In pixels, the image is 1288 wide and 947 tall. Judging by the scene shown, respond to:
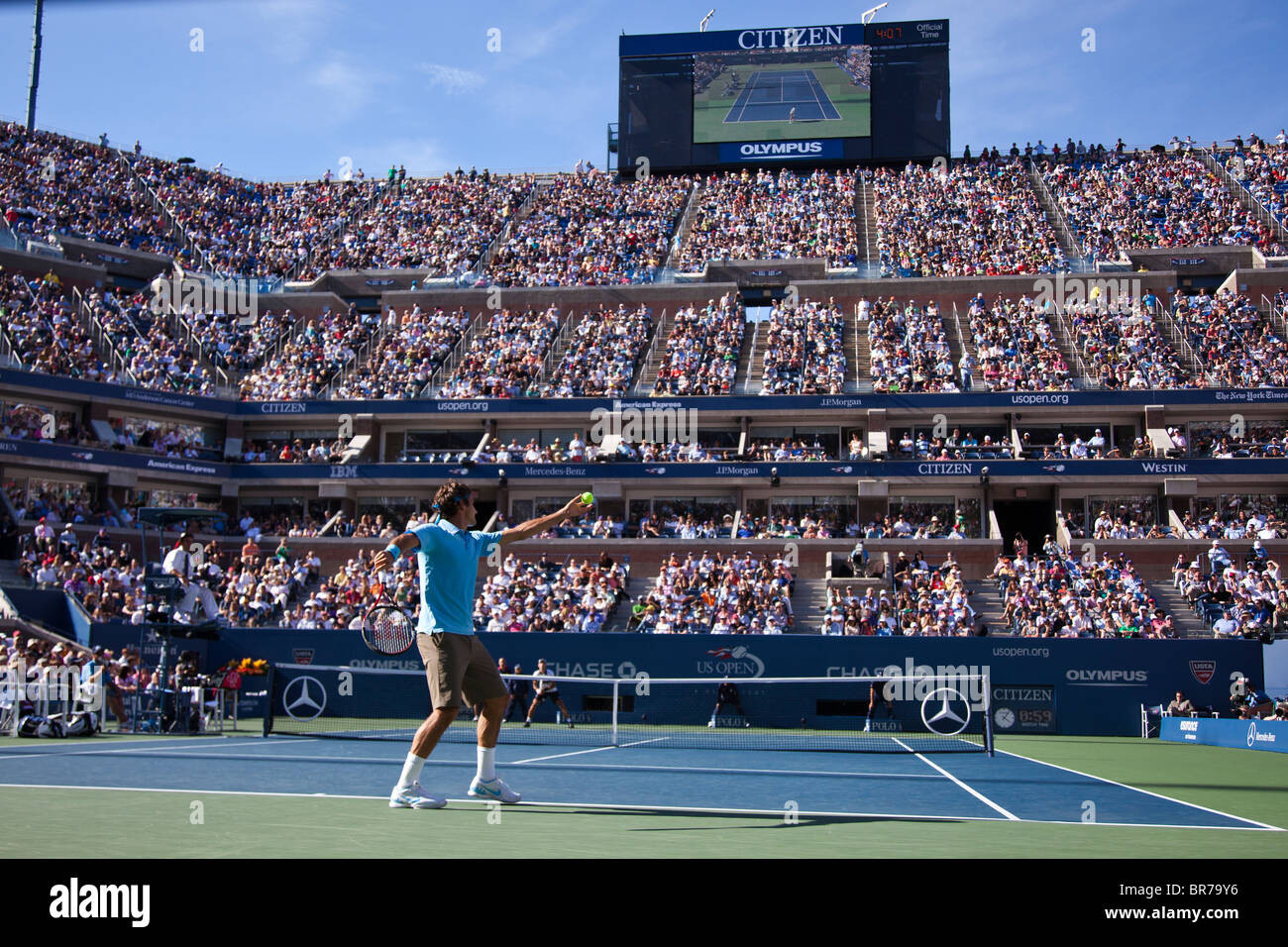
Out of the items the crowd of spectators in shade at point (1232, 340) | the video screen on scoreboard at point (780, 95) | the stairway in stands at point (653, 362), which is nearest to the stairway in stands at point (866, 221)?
the video screen on scoreboard at point (780, 95)

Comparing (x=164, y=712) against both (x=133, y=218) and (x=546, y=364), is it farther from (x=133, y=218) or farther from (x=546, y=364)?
(x=133, y=218)

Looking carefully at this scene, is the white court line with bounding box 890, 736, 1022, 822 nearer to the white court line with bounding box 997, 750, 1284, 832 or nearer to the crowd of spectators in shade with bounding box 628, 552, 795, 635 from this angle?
the white court line with bounding box 997, 750, 1284, 832

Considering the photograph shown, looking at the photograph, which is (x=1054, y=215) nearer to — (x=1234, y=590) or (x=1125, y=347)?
(x=1125, y=347)

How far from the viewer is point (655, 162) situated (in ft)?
203

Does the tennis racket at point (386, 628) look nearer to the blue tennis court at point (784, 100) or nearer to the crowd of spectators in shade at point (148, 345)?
the crowd of spectators in shade at point (148, 345)

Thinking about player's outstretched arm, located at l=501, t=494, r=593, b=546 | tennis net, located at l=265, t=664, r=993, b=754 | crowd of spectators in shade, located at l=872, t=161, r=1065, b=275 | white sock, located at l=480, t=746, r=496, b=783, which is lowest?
tennis net, located at l=265, t=664, r=993, b=754

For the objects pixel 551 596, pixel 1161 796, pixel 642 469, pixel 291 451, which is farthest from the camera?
pixel 291 451

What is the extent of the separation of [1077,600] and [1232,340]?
18536 millimetres

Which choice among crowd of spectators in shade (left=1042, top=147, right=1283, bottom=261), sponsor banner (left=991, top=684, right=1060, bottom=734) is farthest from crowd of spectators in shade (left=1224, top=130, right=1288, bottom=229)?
sponsor banner (left=991, top=684, right=1060, bottom=734)

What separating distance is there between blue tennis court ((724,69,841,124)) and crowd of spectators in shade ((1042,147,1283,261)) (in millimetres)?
12624

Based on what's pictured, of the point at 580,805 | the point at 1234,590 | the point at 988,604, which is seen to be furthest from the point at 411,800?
the point at 1234,590

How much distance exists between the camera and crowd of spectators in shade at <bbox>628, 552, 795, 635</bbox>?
3184 centimetres

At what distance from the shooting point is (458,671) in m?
8.27

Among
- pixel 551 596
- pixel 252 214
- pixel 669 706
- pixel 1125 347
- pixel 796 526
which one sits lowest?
pixel 669 706
